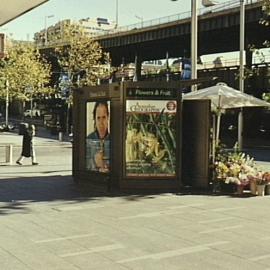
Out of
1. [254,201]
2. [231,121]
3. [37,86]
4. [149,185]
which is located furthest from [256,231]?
[37,86]

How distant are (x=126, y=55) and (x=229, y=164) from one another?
237 ft

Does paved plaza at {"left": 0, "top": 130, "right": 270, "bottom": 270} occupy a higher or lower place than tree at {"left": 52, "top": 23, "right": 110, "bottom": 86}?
lower

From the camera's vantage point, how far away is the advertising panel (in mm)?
14203

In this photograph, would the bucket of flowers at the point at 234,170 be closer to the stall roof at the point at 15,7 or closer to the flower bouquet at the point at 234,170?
the flower bouquet at the point at 234,170

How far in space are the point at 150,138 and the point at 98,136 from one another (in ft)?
4.61

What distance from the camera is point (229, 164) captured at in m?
14.2

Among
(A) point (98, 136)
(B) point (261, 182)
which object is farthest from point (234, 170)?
(A) point (98, 136)

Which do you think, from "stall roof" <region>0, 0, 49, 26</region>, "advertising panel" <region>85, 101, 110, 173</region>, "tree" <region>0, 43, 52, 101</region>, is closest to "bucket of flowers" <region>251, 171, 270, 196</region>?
"advertising panel" <region>85, 101, 110, 173</region>

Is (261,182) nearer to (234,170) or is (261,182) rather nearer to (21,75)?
(234,170)

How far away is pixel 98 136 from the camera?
1453 cm

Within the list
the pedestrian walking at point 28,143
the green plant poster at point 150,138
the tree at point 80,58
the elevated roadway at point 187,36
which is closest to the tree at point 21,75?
the tree at point 80,58

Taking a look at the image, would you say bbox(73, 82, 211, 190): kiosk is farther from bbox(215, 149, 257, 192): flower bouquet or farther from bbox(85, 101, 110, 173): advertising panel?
bbox(215, 149, 257, 192): flower bouquet

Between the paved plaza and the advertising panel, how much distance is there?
2.55 feet

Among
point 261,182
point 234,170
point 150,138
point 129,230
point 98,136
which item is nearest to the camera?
point 129,230
